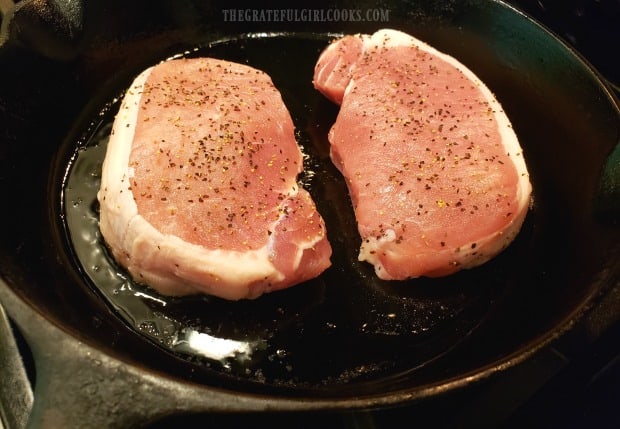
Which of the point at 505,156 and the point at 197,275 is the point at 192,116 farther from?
the point at 505,156

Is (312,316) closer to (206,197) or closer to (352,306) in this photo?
(352,306)

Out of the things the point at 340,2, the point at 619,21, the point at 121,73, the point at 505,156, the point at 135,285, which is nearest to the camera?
the point at 135,285

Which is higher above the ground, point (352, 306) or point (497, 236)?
point (497, 236)

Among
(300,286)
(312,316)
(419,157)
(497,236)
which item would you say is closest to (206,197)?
(300,286)

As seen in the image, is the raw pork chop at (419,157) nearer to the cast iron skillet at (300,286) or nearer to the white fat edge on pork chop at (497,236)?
the white fat edge on pork chop at (497,236)

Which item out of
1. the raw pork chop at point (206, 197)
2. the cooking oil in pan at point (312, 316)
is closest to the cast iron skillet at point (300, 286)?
the cooking oil in pan at point (312, 316)

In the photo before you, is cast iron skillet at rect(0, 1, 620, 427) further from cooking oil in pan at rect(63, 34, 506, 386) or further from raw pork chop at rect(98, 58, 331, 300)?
raw pork chop at rect(98, 58, 331, 300)

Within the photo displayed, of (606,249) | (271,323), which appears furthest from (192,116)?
(606,249)
